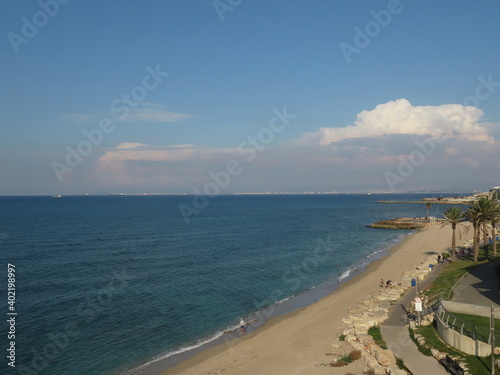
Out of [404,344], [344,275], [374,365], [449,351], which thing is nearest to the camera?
[449,351]

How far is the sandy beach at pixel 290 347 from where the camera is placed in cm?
2292

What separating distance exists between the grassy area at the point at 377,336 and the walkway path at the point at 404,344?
0.78 feet

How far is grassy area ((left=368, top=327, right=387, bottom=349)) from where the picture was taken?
75.1 feet

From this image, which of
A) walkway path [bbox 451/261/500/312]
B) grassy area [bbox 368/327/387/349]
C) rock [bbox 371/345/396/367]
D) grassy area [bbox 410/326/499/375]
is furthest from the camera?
walkway path [bbox 451/261/500/312]

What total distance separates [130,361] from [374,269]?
37.7 m

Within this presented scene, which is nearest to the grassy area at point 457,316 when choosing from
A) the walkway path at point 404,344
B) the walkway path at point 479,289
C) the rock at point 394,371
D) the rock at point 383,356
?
the walkway path at point 404,344

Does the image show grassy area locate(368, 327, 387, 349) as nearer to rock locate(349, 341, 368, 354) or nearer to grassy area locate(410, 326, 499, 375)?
rock locate(349, 341, 368, 354)

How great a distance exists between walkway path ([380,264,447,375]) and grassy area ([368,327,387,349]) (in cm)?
24

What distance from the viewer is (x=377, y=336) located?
24.4 m

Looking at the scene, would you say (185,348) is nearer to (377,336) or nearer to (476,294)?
(377,336)

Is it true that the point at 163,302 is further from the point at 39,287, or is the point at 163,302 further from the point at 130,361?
the point at 39,287

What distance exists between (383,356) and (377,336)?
151 inches

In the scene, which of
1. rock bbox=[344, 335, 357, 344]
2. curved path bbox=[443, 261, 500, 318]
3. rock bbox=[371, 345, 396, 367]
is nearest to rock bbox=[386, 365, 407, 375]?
rock bbox=[371, 345, 396, 367]

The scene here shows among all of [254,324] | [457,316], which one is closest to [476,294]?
[457,316]
